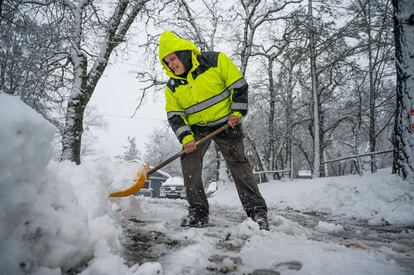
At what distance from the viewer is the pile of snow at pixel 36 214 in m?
1.01

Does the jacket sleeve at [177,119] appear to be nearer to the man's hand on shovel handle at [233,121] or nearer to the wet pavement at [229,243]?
the man's hand on shovel handle at [233,121]

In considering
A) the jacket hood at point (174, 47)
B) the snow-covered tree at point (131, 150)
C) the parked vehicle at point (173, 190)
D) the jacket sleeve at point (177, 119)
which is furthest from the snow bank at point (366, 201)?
the snow-covered tree at point (131, 150)

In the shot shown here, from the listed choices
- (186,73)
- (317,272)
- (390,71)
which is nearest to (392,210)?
(317,272)

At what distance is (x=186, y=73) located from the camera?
304cm

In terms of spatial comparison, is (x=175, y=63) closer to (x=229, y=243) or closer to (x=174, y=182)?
(x=229, y=243)

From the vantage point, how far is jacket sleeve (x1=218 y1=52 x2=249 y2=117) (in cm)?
287

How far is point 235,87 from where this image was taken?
2865 millimetres

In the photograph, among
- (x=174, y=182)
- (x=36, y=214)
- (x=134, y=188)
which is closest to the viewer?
(x=36, y=214)

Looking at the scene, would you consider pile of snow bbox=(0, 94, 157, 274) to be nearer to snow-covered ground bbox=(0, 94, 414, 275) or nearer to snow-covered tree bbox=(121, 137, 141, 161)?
snow-covered ground bbox=(0, 94, 414, 275)

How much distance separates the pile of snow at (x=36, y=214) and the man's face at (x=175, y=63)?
1927 millimetres

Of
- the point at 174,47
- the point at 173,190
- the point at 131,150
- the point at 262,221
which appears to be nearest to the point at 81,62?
the point at 174,47

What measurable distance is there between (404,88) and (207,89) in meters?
4.06

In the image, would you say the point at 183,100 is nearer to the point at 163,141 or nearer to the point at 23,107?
the point at 23,107

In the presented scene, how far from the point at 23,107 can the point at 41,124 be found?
0.10 meters
